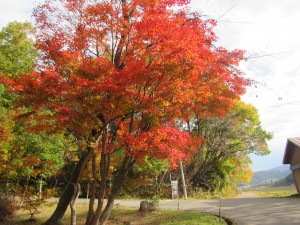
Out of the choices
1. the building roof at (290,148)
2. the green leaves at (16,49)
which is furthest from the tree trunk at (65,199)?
the building roof at (290,148)

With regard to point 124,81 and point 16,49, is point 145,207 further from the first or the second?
point 16,49

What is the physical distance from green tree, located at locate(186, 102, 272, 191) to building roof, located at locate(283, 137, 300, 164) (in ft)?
17.4

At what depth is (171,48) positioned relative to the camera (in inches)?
281

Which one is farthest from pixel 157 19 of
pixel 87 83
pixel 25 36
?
pixel 25 36

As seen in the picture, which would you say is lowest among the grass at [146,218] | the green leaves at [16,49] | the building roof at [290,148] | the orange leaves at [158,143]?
the grass at [146,218]

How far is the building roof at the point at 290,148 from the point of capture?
18.3 meters

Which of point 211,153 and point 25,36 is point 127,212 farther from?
point 25,36

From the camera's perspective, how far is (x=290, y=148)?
19094mm

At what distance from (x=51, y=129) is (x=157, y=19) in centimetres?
451

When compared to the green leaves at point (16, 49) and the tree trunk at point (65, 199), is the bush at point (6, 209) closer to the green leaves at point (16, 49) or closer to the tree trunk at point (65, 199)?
the tree trunk at point (65, 199)

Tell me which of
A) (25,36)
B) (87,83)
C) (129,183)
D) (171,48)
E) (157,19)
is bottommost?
(129,183)

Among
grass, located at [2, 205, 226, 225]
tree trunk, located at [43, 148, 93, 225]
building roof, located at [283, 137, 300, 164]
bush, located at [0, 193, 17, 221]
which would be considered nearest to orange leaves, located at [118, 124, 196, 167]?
grass, located at [2, 205, 226, 225]

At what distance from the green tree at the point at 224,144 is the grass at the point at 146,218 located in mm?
12735

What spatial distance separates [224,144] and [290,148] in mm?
6836
